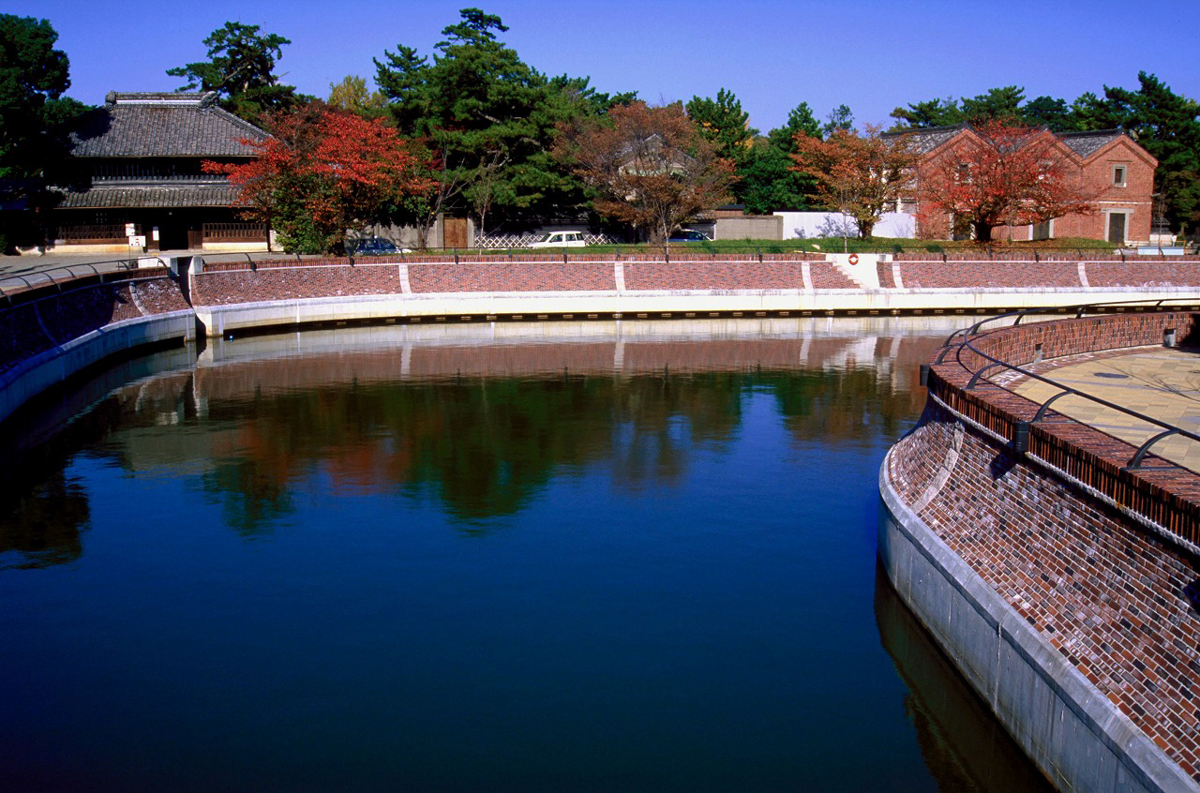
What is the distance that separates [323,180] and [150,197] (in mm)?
15444

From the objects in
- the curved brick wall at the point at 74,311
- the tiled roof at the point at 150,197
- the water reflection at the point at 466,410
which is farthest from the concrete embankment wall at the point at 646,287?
the tiled roof at the point at 150,197

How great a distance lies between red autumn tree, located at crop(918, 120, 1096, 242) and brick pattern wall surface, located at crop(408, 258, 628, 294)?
72.5 feet

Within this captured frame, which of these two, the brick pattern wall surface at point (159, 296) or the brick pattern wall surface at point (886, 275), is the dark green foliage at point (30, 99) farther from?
the brick pattern wall surface at point (886, 275)

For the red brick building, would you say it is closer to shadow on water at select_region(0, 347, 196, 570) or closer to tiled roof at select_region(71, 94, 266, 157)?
tiled roof at select_region(71, 94, 266, 157)

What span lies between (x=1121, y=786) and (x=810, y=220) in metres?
61.2

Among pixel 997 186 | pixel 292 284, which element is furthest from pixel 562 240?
pixel 997 186

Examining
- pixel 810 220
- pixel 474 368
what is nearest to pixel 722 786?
pixel 474 368

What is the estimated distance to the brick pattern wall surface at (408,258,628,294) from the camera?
158ft

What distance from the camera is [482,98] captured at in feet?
204

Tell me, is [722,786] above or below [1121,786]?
below

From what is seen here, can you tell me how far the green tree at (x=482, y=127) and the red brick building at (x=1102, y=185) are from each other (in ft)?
77.0

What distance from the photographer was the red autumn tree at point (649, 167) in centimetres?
6009

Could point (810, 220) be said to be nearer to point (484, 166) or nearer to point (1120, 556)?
point (484, 166)

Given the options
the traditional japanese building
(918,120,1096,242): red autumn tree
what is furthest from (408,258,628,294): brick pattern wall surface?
(918,120,1096,242): red autumn tree
